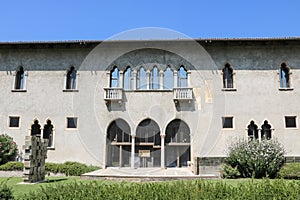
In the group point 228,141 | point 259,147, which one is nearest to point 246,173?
point 259,147

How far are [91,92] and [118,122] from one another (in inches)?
122

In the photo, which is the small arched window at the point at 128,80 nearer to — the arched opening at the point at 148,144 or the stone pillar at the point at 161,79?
the stone pillar at the point at 161,79

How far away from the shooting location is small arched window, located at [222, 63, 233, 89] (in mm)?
21897

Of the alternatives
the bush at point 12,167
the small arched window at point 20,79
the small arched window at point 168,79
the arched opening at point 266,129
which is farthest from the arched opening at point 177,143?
the small arched window at point 20,79

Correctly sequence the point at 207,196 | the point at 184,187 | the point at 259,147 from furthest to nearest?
1. the point at 259,147
2. the point at 184,187
3. the point at 207,196

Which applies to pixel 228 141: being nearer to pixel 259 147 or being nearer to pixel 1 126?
pixel 259 147

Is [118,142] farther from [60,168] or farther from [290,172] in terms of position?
[290,172]

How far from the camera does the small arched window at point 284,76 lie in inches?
848

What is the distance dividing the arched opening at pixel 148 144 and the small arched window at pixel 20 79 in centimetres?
979

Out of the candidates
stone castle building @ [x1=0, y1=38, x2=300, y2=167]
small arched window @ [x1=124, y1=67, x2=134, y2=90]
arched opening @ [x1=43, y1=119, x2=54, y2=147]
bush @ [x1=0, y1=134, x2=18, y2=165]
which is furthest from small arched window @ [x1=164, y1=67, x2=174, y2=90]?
bush @ [x1=0, y1=134, x2=18, y2=165]

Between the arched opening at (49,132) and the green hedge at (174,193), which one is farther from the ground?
the arched opening at (49,132)

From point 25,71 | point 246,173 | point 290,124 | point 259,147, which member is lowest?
point 246,173

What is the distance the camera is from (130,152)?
21.8m

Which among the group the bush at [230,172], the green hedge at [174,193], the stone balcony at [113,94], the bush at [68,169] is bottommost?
the bush at [68,169]
